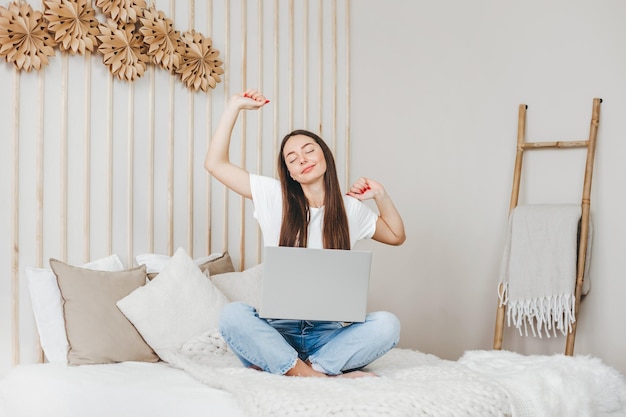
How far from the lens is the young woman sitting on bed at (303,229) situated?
1989 mm

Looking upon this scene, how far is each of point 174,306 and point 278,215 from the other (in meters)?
0.46

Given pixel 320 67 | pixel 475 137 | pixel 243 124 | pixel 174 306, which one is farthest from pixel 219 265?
pixel 475 137

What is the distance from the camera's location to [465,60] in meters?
3.23

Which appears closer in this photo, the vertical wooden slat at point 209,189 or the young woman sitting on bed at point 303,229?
the young woman sitting on bed at point 303,229

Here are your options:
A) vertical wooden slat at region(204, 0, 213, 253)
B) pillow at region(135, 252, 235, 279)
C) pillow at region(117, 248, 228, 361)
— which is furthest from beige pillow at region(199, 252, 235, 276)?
pillow at region(117, 248, 228, 361)

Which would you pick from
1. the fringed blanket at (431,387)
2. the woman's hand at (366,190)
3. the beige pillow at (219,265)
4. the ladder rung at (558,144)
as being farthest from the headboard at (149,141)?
the ladder rung at (558,144)

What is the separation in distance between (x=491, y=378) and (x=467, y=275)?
4.31ft

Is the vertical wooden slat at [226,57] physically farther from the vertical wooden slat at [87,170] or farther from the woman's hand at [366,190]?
the woman's hand at [366,190]

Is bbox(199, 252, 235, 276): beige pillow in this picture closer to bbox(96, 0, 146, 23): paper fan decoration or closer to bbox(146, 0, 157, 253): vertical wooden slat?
bbox(146, 0, 157, 253): vertical wooden slat

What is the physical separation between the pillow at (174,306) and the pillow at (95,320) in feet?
0.10

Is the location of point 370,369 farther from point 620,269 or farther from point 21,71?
point 21,71

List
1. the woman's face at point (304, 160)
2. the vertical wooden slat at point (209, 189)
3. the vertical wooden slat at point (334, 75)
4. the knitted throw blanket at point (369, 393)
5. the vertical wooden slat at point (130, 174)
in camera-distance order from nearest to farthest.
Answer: the knitted throw blanket at point (369, 393)
the woman's face at point (304, 160)
the vertical wooden slat at point (130, 174)
the vertical wooden slat at point (209, 189)
the vertical wooden slat at point (334, 75)

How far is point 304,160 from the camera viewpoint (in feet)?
7.68

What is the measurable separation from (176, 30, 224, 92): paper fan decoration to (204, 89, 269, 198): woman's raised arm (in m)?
0.57
